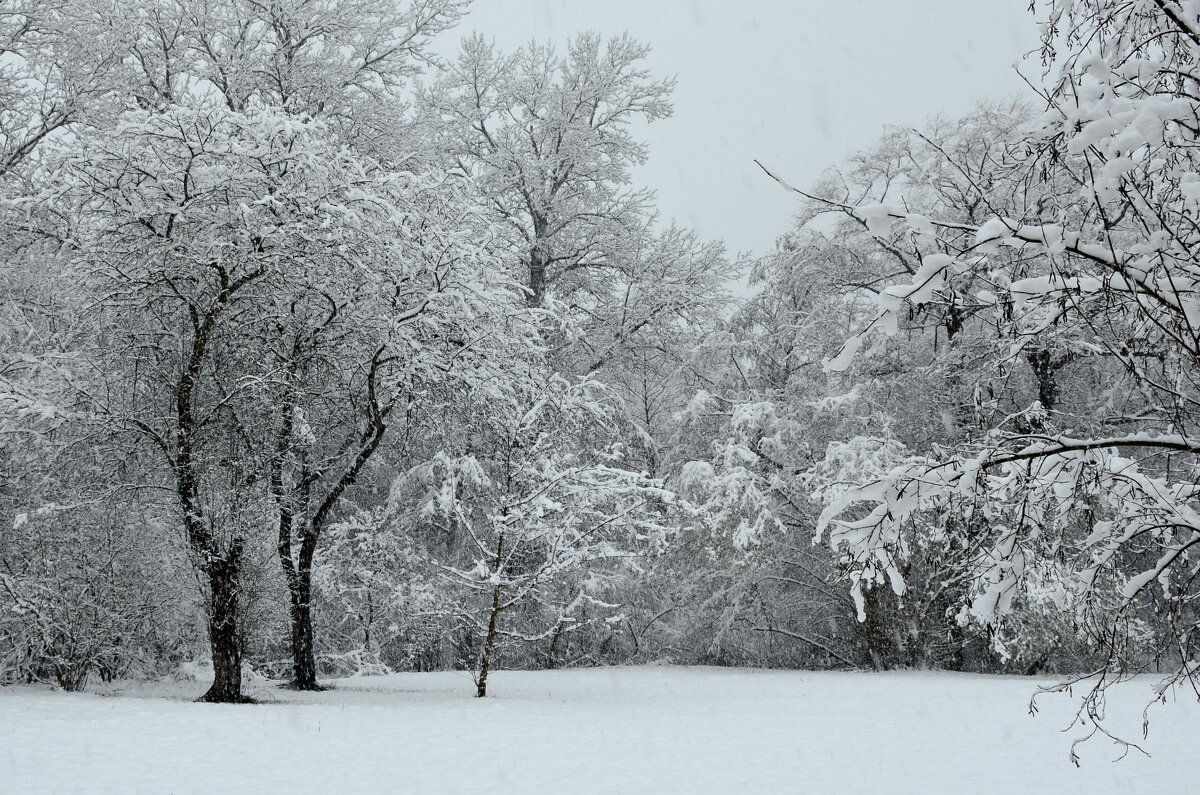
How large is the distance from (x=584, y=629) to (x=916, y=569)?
24.3 feet

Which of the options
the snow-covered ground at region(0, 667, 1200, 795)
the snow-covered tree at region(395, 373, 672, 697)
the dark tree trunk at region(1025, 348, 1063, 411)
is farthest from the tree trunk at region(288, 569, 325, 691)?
the dark tree trunk at region(1025, 348, 1063, 411)

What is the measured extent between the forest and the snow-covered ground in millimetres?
1134

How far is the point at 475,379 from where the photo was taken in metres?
10.7

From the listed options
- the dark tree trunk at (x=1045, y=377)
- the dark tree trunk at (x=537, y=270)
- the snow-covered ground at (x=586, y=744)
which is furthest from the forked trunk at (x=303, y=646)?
the dark tree trunk at (x=1045, y=377)

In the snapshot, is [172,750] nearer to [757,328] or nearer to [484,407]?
[484,407]

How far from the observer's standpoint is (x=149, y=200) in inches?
369

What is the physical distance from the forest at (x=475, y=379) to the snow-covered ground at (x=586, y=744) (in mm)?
1134

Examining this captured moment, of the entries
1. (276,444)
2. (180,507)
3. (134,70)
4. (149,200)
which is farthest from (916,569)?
(134,70)

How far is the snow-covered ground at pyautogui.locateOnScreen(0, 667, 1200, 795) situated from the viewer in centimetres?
572

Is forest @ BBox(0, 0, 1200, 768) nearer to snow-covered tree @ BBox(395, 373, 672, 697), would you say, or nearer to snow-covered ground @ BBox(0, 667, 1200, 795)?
snow-covered tree @ BBox(395, 373, 672, 697)

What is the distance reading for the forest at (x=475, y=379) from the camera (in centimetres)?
894

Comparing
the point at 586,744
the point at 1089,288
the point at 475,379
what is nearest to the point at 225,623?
the point at 475,379

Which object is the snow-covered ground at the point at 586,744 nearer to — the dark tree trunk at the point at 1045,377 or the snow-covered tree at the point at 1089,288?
the snow-covered tree at the point at 1089,288

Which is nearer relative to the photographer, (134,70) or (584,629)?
(134,70)
